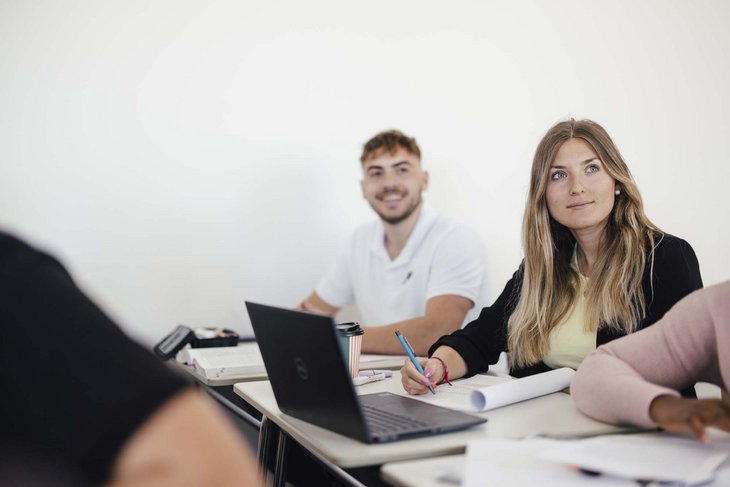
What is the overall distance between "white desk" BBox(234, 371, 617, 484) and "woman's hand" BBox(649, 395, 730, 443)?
0.13 metres

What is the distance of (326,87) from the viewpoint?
10.8ft

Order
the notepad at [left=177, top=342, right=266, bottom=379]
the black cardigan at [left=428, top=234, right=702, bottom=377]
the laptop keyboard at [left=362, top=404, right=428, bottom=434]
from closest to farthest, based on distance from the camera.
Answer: the laptop keyboard at [left=362, top=404, right=428, bottom=434] < the black cardigan at [left=428, top=234, right=702, bottom=377] < the notepad at [left=177, top=342, right=266, bottom=379]

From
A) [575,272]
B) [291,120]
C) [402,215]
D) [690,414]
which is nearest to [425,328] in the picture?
[402,215]

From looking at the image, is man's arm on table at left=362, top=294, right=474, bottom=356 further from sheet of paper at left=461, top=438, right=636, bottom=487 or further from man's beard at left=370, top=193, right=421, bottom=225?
sheet of paper at left=461, top=438, right=636, bottom=487

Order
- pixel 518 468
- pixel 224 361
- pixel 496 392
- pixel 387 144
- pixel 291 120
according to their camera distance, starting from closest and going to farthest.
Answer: pixel 518 468 → pixel 496 392 → pixel 224 361 → pixel 387 144 → pixel 291 120

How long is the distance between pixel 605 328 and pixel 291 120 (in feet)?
6.24

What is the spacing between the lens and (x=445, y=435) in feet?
3.98

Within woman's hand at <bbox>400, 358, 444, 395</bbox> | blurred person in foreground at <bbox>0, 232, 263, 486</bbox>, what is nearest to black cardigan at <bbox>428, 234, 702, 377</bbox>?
woman's hand at <bbox>400, 358, 444, 395</bbox>

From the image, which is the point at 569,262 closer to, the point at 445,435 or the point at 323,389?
the point at 445,435

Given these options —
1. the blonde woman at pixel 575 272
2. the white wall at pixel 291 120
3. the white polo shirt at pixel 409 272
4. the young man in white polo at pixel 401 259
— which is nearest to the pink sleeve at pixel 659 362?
the blonde woman at pixel 575 272

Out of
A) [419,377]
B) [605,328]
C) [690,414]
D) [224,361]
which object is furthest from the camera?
[224,361]

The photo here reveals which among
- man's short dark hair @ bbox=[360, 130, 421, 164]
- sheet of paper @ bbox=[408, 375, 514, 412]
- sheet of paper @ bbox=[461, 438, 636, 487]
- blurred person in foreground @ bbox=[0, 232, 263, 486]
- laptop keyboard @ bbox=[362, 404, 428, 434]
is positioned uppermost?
man's short dark hair @ bbox=[360, 130, 421, 164]

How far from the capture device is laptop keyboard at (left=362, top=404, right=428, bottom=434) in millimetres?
1205

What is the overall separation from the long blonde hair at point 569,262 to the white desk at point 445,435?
325mm
